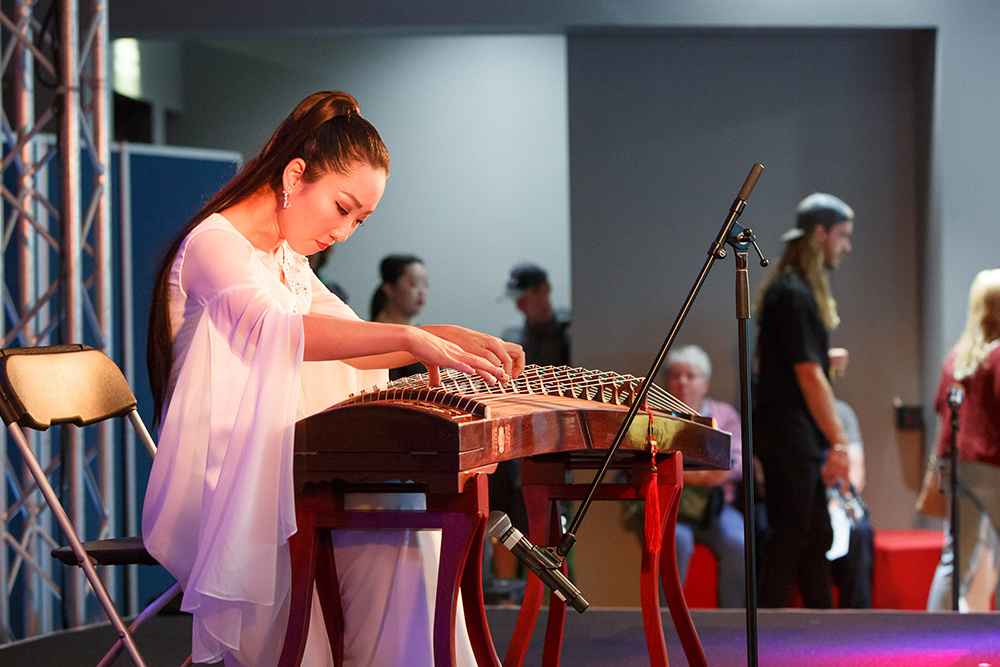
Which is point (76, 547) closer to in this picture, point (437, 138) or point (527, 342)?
point (527, 342)

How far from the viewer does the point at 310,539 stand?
175cm

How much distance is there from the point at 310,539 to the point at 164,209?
123 inches

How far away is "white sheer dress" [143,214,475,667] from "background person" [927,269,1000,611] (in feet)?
10.1

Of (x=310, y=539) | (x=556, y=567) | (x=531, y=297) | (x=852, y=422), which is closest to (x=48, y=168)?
(x=531, y=297)

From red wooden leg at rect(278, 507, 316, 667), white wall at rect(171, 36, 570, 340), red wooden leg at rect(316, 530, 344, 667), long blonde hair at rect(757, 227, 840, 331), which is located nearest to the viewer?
red wooden leg at rect(278, 507, 316, 667)

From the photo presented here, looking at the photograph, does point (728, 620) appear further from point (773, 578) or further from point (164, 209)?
point (164, 209)

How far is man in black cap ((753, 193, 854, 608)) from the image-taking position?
4.21 m

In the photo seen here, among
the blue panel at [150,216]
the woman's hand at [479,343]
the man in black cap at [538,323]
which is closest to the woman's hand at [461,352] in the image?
the woman's hand at [479,343]

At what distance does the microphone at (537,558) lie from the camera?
167 centimetres

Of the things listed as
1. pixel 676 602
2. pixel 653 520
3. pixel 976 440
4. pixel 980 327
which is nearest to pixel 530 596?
pixel 676 602

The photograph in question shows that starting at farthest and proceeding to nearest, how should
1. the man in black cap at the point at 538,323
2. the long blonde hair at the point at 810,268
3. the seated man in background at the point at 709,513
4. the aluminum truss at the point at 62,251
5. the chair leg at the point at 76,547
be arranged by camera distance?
the man in black cap at the point at 538,323 → the seated man in background at the point at 709,513 → the long blonde hair at the point at 810,268 → the aluminum truss at the point at 62,251 → the chair leg at the point at 76,547

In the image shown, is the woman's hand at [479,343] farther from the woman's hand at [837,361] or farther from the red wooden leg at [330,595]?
the woman's hand at [837,361]

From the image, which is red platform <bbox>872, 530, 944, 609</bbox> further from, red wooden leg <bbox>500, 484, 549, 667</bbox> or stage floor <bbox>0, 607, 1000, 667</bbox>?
red wooden leg <bbox>500, 484, 549, 667</bbox>

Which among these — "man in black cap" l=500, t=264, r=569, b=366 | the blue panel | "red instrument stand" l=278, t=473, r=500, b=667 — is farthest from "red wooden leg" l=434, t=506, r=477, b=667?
"man in black cap" l=500, t=264, r=569, b=366
